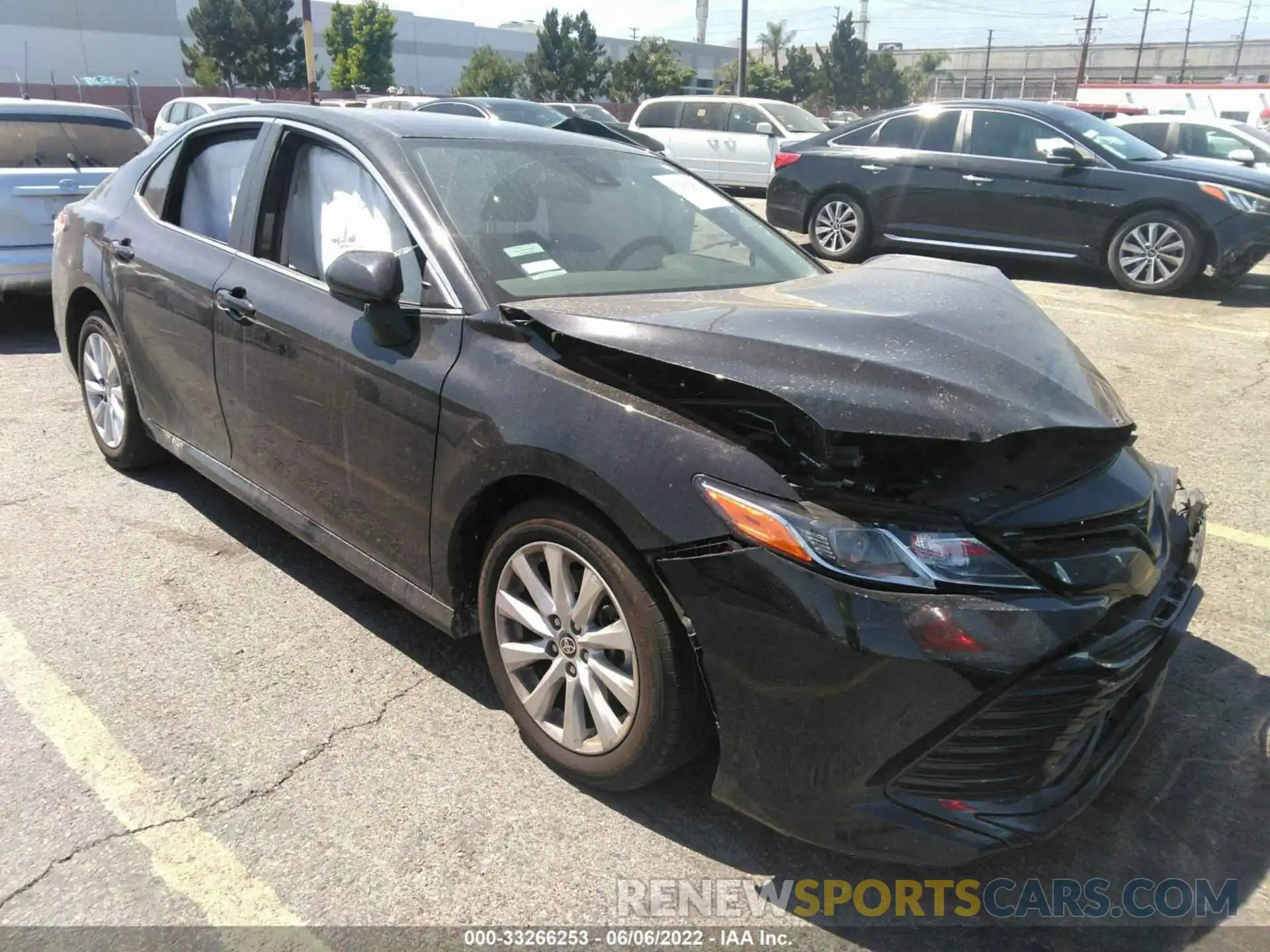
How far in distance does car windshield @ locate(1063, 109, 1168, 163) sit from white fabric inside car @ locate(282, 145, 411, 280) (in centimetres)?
817

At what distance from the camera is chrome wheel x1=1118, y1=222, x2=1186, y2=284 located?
8.89m

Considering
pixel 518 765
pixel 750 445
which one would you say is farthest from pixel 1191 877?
pixel 518 765

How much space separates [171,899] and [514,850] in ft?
2.55

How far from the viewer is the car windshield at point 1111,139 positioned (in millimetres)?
9273

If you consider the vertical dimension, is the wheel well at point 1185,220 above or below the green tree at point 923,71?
below

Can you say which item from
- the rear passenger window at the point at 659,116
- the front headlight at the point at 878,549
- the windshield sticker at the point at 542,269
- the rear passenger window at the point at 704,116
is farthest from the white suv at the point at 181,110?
the front headlight at the point at 878,549

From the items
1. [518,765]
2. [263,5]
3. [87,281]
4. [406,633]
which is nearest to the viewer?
[518,765]

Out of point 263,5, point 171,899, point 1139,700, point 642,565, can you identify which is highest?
point 263,5

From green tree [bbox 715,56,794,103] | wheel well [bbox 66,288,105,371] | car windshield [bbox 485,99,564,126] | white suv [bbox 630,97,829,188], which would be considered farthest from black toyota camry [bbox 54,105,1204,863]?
green tree [bbox 715,56,794,103]

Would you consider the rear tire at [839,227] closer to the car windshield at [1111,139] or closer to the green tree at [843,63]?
the car windshield at [1111,139]

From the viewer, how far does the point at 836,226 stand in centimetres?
1073

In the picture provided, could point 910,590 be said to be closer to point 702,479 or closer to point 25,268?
point 702,479

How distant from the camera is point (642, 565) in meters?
2.31

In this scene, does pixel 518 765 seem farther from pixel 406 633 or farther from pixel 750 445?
pixel 750 445
